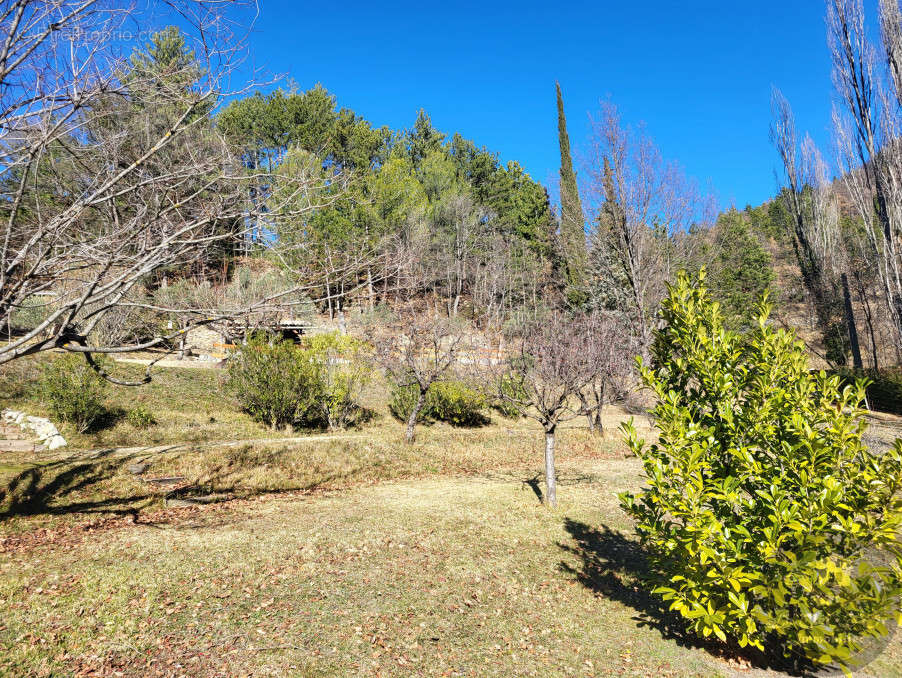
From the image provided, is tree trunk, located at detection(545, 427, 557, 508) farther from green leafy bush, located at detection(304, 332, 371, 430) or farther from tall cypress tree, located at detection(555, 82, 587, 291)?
tall cypress tree, located at detection(555, 82, 587, 291)

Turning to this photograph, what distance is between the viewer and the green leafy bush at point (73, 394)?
34.2 feet

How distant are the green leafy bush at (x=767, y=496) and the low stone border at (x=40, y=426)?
11.6 metres

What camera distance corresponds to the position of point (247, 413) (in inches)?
563

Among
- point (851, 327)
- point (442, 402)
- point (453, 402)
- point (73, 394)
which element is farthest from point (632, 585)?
point (851, 327)

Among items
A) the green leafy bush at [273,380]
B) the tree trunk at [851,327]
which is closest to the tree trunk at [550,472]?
the green leafy bush at [273,380]

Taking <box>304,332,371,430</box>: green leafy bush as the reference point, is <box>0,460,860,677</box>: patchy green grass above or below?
below

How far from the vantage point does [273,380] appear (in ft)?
43.4

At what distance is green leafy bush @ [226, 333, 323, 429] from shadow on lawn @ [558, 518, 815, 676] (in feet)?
29.0

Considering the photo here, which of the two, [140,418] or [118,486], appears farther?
[140,418]

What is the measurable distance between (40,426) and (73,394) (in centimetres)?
87

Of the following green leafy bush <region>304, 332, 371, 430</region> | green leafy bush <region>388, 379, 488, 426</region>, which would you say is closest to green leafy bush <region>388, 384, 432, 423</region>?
green leafy bush <region>388, 379, 488, 426</region>

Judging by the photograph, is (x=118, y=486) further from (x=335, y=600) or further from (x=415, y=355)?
(x=415, y=355)

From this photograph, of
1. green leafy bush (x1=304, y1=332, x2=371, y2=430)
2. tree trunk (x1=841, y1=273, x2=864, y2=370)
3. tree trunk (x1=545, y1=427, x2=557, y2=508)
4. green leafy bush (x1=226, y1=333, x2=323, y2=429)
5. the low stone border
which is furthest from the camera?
tree trunk (x1=841, y1=273, x2=864, y2=370)

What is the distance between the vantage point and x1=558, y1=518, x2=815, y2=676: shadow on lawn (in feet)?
12.8
